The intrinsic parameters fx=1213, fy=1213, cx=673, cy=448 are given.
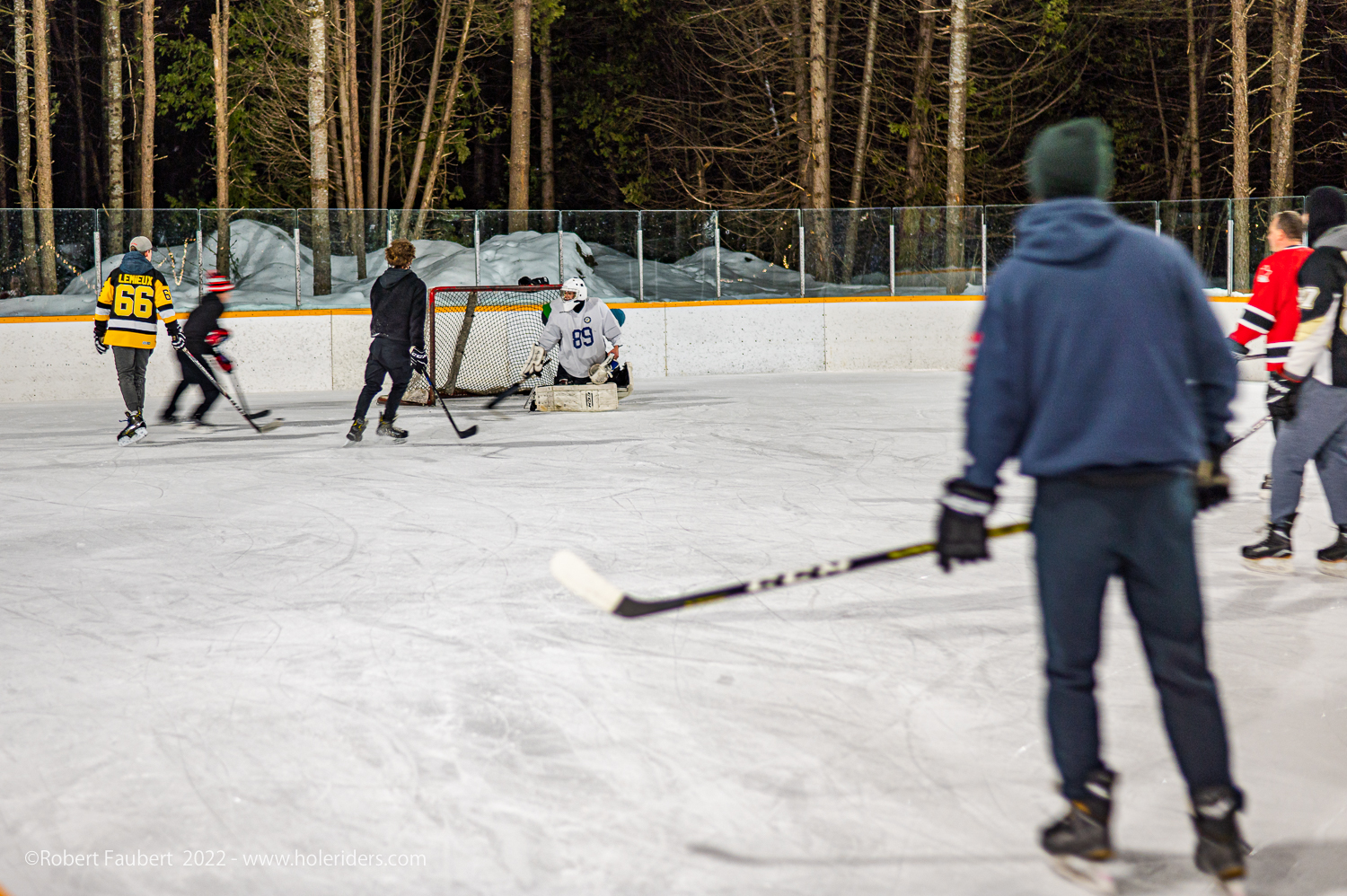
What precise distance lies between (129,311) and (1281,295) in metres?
7.96

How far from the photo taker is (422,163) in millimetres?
25609

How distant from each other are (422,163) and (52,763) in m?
23.8

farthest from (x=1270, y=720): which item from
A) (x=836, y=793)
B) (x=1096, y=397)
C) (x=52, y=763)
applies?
(x=52, y=763)

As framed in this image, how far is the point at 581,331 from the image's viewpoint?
10.9m

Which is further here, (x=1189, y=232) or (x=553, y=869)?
(x=1189, y=232)

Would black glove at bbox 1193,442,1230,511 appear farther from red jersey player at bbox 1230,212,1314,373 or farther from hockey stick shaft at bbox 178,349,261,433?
hockey stick shaft at bbox 178,349,261,433

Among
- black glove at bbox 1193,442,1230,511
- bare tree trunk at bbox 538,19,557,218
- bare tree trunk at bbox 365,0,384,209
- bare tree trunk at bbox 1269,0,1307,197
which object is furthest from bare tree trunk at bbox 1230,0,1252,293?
black glove at bbox 1193,442,1230,511

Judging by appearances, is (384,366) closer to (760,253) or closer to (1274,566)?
(1274,566)

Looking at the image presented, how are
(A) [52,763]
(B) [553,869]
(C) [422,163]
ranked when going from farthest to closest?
(C) [422,163], (A) [52,763], (B) [553,869]

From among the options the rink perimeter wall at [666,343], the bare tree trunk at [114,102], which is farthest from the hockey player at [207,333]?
the bare tree trunk at [114,102]

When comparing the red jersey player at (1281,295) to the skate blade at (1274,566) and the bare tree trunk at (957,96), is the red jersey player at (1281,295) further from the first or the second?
the bare tree trunk at (957,96)

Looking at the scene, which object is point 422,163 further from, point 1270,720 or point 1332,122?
point 1270,720

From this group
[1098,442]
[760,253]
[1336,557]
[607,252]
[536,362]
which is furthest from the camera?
[760,253]

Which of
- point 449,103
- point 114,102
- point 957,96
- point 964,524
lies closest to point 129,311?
point 964,524
